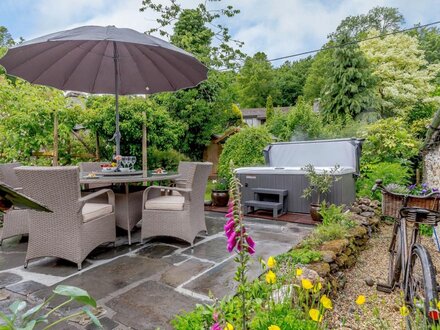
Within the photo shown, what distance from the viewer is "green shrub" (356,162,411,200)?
5.26 meters

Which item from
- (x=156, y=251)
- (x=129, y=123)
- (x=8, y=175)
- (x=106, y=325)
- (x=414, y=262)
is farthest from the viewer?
(x=129, y=123)

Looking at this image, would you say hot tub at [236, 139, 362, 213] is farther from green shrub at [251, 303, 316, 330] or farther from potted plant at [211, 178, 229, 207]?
green shrub at [251, 303, 316, 330]

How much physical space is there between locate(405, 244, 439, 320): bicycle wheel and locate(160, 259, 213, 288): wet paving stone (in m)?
1.60

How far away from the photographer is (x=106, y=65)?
425 centimetres

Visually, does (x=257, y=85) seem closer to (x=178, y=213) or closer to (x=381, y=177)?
(x=381, y=177)

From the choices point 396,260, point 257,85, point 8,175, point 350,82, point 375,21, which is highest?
point 375,21

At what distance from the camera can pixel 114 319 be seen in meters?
1.93

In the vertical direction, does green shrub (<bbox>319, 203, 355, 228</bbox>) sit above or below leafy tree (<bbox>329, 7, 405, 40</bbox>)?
below

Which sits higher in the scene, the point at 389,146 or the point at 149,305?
the point at 389,146

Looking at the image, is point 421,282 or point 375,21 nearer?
point 421,282

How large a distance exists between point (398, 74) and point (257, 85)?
13215mm

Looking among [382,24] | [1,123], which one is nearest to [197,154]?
[1,123]

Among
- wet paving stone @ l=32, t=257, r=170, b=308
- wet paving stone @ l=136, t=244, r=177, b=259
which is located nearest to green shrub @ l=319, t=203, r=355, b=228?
wet paving stone @ l=136, t=244, r=177, b=259

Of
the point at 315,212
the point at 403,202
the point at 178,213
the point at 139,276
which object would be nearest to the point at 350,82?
the point at 315,212
